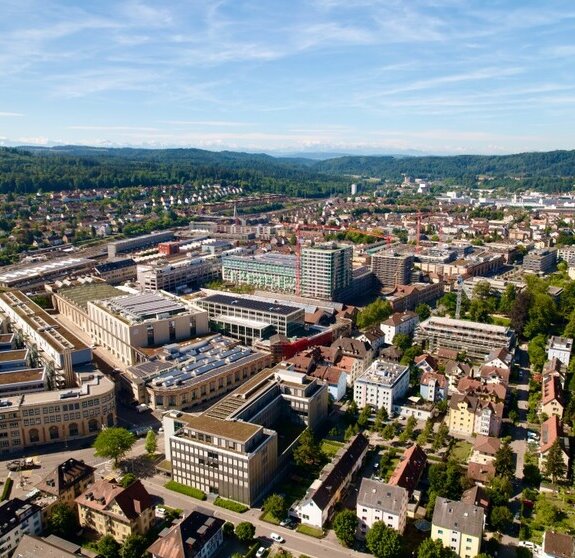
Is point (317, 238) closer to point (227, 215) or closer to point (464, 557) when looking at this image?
point (227, 215)

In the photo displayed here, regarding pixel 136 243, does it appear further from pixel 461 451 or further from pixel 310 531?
pixel 310 531

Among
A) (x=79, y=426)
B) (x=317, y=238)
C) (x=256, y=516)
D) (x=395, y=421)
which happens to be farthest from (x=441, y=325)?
(x=317, y=238)

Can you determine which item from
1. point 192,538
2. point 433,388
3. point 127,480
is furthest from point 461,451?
point 127,480

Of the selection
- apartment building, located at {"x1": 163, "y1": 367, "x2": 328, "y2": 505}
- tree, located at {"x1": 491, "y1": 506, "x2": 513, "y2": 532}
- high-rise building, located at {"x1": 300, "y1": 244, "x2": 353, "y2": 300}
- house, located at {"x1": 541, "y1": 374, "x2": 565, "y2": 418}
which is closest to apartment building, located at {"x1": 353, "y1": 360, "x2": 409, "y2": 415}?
apartment building, located at {"x1": 163, "y1": 367, "x2": 328, "y2": 505}

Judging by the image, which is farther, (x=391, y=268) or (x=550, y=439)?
(x=391, y=268)

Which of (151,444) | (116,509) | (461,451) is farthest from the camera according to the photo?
(461,451)

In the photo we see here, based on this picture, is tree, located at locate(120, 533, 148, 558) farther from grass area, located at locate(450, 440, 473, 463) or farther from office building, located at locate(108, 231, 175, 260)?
office building, located at locate(108, 231, 175, 260)

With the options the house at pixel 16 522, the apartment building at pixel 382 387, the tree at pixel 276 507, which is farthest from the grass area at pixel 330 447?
the house at pixel 16 522
